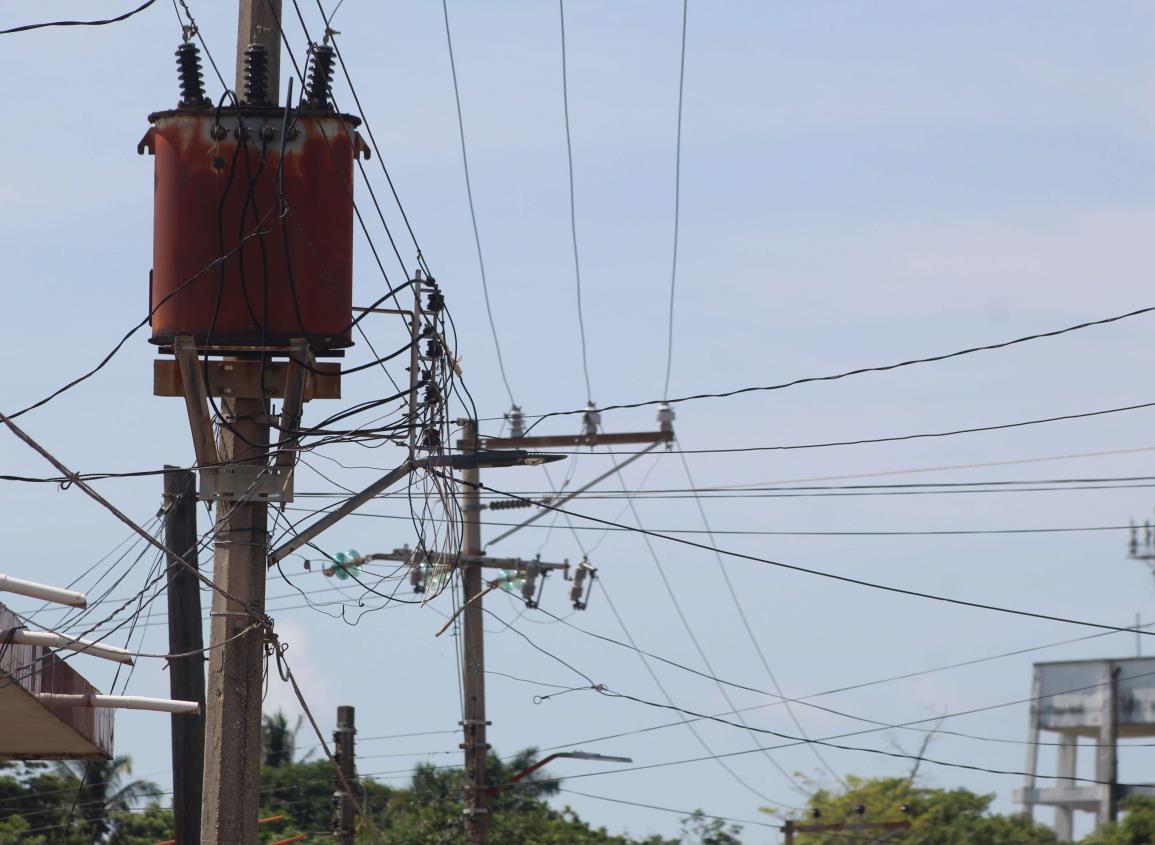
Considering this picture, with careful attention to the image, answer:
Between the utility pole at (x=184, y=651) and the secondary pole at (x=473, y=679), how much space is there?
6.97 metres

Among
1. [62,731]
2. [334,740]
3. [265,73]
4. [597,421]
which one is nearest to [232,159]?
[265,73]

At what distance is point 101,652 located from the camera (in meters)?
13.5

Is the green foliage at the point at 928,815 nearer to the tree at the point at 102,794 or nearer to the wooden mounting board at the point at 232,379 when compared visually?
the tree at the point at 102,794

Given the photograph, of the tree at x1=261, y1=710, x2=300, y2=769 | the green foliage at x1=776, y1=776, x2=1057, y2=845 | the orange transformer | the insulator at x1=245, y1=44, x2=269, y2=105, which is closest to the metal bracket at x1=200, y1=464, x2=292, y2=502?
the orange transformer

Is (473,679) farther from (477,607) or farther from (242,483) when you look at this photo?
(242,483)

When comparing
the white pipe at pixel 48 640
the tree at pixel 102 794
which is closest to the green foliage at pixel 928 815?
the tree at pixel 102 794

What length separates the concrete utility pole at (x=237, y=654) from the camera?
38.1ft

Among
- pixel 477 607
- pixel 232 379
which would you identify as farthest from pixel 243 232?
pixel 477 607

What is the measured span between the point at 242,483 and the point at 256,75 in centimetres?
290

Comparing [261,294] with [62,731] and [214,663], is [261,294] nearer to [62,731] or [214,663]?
[214,663]

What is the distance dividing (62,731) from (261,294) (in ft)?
14.2

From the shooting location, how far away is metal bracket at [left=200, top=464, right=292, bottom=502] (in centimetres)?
1205

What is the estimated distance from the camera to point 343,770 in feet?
79.1

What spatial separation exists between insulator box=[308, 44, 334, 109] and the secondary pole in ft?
34.1
